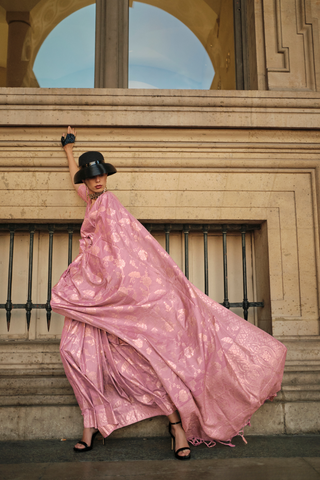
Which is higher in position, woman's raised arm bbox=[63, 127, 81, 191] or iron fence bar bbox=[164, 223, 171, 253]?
woman's raised arm bbox=[63, 127, 81, 191]

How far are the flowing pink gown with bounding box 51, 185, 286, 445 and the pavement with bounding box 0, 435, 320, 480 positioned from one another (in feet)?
0.52

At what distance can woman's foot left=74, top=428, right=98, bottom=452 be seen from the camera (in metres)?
2.45

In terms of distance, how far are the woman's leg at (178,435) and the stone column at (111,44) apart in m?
2.95

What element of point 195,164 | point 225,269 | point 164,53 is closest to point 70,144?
point 195,164

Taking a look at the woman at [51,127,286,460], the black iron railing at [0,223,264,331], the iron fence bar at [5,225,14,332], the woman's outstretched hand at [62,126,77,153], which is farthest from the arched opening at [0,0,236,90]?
the woman at [51,127,286,460]

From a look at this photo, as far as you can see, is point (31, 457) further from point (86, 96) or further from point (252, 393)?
point (86, 96)

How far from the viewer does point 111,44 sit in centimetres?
383

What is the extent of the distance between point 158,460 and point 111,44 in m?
3.57

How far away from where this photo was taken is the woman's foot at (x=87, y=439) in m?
2.45

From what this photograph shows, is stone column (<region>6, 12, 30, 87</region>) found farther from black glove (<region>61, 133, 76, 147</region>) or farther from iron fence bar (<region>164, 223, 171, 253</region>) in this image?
iron fence bar (<region>164, 223, 171, 253</region>)

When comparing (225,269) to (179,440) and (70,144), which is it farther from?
(70,144)

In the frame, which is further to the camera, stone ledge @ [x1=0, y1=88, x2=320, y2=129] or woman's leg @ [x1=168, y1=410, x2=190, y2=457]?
stone ledge @ [x1=0, y1=88, x2=320, y2=129]

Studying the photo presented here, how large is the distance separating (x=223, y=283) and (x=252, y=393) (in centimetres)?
120

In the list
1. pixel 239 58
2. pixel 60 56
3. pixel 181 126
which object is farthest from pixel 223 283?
pixel 60 56
